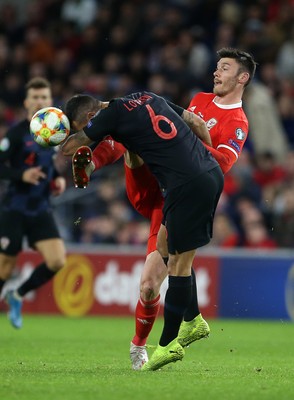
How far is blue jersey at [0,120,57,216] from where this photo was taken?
11281 mm

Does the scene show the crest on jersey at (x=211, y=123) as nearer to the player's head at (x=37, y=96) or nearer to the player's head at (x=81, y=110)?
the player's head at (x=81, y=110)

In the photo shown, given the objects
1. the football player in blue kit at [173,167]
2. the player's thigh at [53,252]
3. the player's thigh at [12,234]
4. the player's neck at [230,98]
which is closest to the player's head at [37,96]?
the player's thigh at [12,234]

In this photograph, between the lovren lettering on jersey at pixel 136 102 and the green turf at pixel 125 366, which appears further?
the lovren lettering on jersey at pixel 136 102

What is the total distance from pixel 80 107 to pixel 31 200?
4.03m

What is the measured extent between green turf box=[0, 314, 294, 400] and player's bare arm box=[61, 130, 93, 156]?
149 centimetres

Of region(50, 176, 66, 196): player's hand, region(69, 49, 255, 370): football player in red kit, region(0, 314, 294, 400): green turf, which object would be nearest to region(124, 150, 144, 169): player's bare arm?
region(69, 49, 255, 370): football player in red kit

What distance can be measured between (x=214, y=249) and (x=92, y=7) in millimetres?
6869

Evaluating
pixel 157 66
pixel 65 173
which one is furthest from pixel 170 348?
pixel 157 66

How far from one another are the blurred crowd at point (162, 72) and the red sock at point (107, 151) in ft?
23.6

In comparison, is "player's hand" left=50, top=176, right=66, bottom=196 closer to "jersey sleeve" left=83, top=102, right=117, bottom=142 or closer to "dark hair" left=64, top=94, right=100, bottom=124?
"dark hair" left=64, top=94, right=100, bottom=124

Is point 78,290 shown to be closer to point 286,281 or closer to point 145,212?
point 286,281

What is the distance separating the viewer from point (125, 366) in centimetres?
827

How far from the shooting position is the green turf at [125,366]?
6469 millimetres

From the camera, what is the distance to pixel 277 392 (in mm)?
6574
